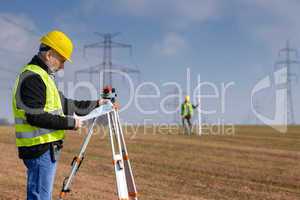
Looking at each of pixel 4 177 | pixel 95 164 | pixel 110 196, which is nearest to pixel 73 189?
pixel 110 196

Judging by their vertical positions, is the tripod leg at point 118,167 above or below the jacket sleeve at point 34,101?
below

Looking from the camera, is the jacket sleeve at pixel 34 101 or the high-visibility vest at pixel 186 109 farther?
the high-visibility vest at pixel 186 109

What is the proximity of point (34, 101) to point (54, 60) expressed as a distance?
0.50 m

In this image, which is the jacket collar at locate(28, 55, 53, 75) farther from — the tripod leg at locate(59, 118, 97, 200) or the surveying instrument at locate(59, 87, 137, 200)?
the tripod leg at locate(59, 118, 97, 200)

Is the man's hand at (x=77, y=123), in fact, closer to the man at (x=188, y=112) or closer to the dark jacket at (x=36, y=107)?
the dark jacket at (x=36, y=107)

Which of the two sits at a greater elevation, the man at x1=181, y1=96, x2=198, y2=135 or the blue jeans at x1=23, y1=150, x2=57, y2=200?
the man at x1=181, y1=96, x2=198, y2=135

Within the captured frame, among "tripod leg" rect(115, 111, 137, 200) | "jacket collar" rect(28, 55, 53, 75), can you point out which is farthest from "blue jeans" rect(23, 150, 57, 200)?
"tripod leg" rect(115, 111, 137, 200)

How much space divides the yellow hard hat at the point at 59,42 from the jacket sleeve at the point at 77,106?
593mm

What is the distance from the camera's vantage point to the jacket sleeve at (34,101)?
4.31 metres

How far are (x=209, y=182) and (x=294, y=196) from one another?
1.94 m

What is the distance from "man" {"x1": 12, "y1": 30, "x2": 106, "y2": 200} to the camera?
4.35 metres

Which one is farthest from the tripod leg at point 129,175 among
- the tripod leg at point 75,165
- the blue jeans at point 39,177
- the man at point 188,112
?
the man at point 188,112

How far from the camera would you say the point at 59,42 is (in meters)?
4.57

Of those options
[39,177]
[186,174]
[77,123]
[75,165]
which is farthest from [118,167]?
[186,174]
